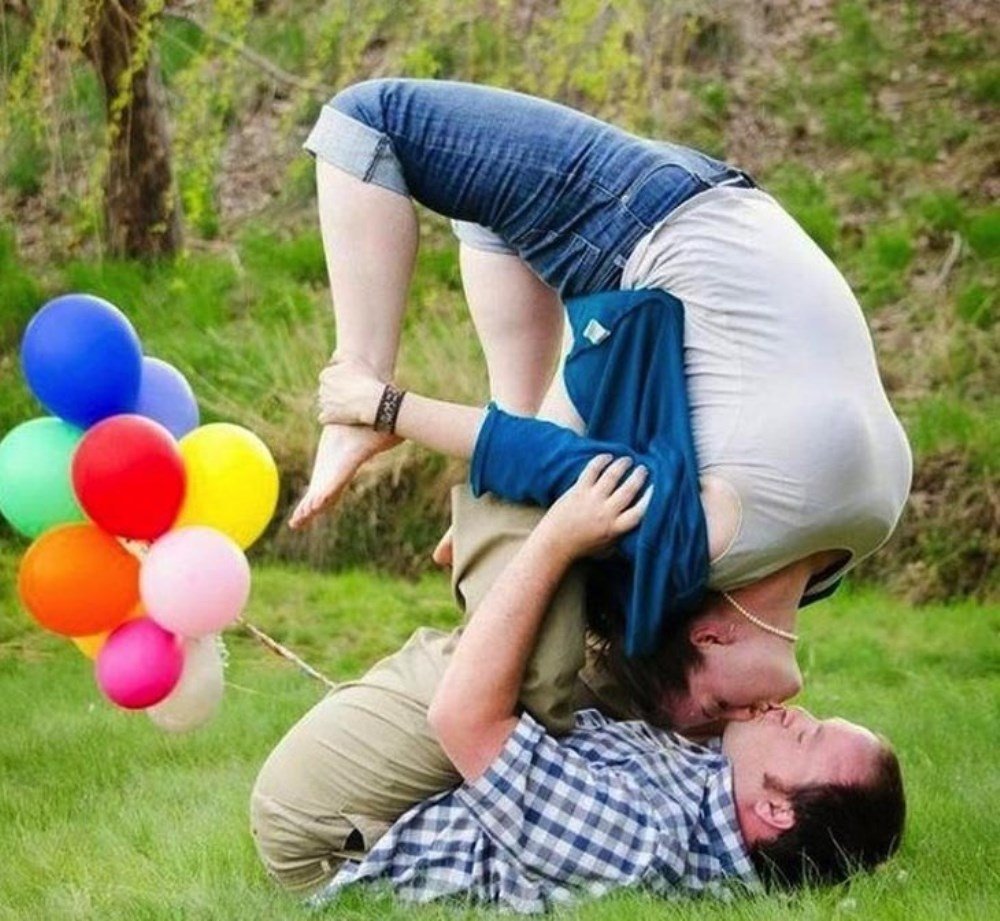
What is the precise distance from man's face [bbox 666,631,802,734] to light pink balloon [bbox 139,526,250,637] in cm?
85

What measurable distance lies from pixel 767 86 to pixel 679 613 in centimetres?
777

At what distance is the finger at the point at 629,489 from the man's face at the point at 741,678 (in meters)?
0.35

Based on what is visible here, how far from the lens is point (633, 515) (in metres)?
3.37

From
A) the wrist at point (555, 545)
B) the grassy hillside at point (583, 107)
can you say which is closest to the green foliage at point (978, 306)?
the grassy hillside at point (583, 107)

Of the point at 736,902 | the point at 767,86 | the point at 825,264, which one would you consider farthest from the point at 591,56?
the point at 736,902

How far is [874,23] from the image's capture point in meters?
11.1

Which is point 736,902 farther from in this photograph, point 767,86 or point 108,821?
point 767,86

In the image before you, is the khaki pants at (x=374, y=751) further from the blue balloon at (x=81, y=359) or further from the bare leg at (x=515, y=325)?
the blue balloon at (x=81, y=359)

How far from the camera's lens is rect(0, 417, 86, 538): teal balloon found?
12.5ft

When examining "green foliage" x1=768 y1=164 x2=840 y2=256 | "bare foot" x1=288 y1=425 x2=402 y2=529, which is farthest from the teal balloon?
"green foliage" x1=768 y1=164 x2=840 y2=256

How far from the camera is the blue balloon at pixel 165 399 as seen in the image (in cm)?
395

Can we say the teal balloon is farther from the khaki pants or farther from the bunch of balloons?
the khaki pants

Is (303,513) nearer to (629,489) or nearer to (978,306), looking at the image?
(629,489)

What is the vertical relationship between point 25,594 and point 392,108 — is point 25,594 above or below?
below
